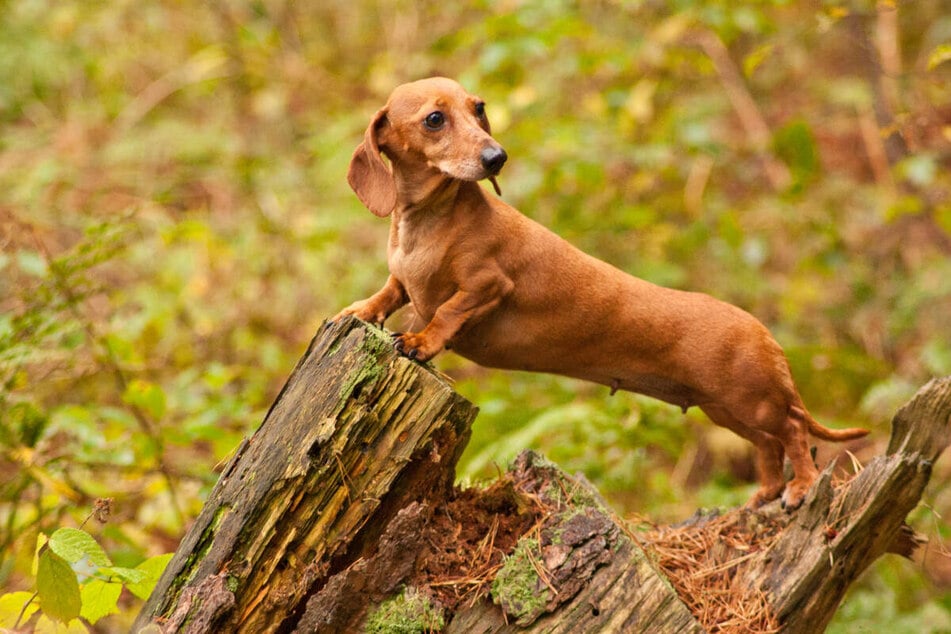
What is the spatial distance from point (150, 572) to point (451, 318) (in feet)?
4.67

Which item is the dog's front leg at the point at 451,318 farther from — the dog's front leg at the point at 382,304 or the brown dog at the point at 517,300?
the dog's front leg at the point at 382,304

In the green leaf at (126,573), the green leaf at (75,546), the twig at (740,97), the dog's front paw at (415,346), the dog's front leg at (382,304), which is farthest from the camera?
the twig at (740,97)

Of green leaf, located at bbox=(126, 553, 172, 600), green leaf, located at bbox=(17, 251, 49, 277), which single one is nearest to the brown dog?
green leaf, located at bbox=(126, 553, 172, 600)

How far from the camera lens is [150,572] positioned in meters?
3.14

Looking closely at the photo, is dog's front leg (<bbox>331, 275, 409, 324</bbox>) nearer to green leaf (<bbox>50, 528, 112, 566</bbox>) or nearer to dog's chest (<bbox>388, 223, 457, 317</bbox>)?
dog's chest (<bbox>388, 223, 457, 317</bbox>)

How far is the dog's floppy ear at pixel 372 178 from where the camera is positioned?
3488 millimetres

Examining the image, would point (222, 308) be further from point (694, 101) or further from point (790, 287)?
point (790, 287)

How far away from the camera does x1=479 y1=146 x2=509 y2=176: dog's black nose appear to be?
11.0ft

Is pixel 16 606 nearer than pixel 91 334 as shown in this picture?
Yes

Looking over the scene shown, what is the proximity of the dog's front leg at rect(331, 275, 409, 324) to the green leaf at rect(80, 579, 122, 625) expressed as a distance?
1301 mm

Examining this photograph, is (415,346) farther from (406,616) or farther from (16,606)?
(16,606)

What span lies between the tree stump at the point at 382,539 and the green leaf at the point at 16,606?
14.3 inches

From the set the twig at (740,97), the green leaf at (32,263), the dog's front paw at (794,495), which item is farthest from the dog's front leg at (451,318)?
the twig at (740,97)

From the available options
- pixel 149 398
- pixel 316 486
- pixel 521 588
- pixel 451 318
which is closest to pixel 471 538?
pixel 521 588
